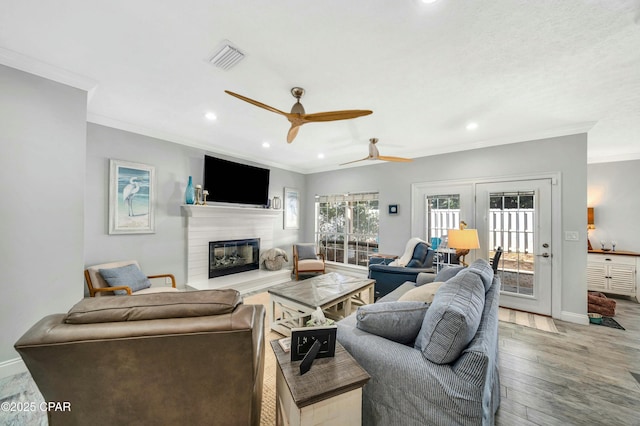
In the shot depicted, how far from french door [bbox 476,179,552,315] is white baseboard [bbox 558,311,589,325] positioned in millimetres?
157

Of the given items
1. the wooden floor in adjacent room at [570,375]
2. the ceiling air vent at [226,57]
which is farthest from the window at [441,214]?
the ceiling air vent at [226,57]

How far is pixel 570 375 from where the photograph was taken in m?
2.09

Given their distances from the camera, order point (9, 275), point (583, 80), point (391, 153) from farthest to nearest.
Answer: point (391, 153) < point (583, 80) < point (9, 275)

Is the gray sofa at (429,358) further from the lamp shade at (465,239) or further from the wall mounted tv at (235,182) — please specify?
the wall mounted tv at (235,182)

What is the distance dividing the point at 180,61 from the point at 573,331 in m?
5.24

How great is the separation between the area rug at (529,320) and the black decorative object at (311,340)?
3302 millimetres

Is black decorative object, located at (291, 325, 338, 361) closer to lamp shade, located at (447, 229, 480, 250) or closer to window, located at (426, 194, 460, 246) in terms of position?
lamp shade, located at (447, 229, 480, 250)

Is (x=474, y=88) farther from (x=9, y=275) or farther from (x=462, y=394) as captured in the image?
(x=9, y=275)

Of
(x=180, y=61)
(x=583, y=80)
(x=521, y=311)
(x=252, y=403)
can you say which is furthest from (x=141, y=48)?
(x=521, y=311)

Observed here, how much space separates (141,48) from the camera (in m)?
1.87

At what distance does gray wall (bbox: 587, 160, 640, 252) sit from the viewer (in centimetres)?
432

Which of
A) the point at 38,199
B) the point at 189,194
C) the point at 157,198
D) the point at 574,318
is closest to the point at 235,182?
the point at 189,194

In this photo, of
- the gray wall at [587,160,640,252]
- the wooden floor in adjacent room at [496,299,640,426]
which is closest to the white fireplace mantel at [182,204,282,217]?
the wooden floor in adjacent room at [496,299,640,426]

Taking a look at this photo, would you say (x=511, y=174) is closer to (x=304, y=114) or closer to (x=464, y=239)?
(x=464, y=239)
